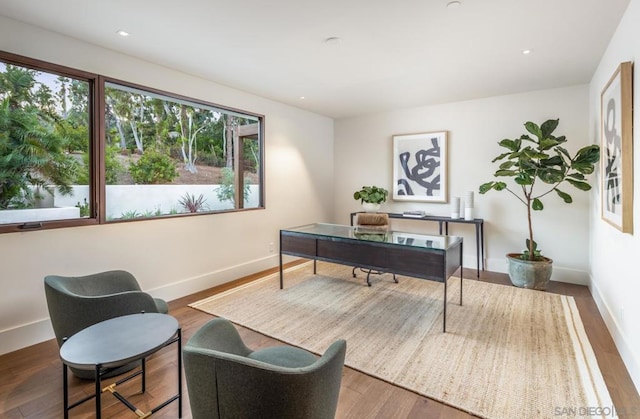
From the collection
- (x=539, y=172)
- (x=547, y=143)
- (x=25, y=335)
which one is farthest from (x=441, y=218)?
(x=25, y=335)

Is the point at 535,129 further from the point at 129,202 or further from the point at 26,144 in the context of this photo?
the point at 26,144

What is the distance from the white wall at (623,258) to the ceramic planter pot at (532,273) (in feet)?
1.52

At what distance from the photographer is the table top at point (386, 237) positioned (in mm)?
2969

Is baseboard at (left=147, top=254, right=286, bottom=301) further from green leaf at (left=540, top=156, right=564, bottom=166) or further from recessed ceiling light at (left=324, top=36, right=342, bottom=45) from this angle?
green leaf at (left=540, top=156, right=564, bottom=166)

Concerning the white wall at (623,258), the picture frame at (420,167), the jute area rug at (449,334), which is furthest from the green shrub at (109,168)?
the white wall at (623,258)

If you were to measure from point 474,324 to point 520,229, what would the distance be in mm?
2260

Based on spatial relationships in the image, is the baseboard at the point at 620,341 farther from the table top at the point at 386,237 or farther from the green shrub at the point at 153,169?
the green shrub at the point at 153,169

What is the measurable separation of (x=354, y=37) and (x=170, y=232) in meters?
2.82

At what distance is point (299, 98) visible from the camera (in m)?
4.77

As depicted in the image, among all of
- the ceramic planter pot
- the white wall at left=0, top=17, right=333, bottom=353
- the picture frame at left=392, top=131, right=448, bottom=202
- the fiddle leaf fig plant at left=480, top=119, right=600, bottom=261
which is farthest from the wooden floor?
the picture frame at left=392, top=131, right=448, bottom=202

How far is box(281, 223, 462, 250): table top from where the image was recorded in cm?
297

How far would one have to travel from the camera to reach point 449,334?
2.78 metres

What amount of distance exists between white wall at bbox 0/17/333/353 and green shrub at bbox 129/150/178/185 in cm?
50

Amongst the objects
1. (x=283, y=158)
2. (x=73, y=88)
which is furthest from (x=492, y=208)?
(x=73, y=88)
